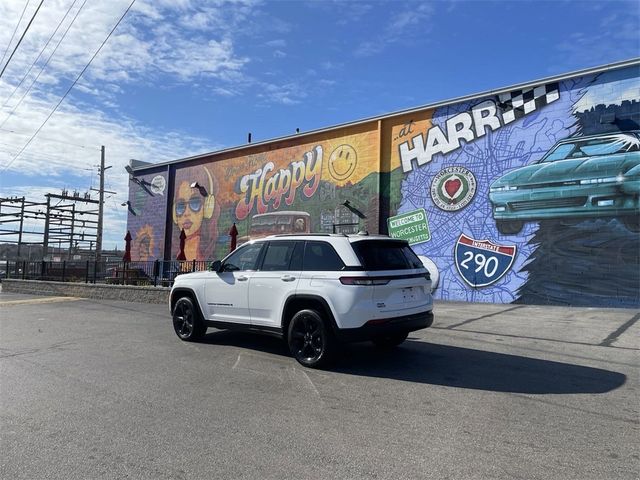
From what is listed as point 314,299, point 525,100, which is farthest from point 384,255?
point 525,100

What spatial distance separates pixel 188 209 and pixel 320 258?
70.4 ft

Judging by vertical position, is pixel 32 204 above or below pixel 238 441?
above

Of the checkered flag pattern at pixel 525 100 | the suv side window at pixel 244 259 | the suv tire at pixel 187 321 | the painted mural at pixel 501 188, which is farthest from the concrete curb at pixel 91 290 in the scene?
the checkered flag pattern at pixel 525 100

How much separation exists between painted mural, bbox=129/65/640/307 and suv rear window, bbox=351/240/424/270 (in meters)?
9.42

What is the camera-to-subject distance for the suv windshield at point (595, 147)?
1377 cm

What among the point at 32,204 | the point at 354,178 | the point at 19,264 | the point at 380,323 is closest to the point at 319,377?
the point at 380,323

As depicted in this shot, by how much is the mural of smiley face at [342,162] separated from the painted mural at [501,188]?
46 mm

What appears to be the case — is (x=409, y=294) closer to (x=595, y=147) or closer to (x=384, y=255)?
(x=384, y=255)

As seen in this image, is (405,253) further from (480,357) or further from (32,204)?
(32,204)

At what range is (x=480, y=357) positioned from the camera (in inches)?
299

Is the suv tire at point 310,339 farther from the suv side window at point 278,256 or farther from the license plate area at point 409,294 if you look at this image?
the license plate area at point 409,294

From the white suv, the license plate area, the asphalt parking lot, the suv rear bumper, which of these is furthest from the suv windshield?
the suv rear bumper

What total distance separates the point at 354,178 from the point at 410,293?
528 inches

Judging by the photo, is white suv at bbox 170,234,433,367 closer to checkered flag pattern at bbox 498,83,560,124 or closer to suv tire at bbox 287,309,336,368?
suv tire at bbox 287,309,336,368
